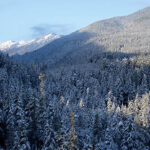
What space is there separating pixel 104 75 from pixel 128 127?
7020 cm

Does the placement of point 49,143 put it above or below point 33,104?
below

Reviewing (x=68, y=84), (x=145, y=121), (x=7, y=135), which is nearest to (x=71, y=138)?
(x=7, y=135)

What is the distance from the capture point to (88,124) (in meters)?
43.7

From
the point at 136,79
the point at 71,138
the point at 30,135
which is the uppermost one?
the point at 71,138

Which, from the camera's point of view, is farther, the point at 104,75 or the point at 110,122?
the point at 104,75

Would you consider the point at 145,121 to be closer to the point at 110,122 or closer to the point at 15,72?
the point at 110,122

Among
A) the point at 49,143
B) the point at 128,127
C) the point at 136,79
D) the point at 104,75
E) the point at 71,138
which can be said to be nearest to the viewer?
the point at 71,138

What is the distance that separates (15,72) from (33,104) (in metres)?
68.9

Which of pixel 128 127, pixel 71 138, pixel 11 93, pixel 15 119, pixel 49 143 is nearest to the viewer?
pixel 71 138

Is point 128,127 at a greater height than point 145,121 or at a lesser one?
greater

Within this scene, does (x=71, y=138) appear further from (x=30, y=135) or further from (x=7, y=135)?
(x=7, y=135)

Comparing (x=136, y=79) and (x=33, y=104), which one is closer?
(x=33, y=104)

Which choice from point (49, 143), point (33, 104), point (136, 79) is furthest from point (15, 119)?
point (136, 79)

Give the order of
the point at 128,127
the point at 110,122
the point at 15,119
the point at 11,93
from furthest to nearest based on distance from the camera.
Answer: the point at 110,122, the point at 128,127, the point at 11,93, the point at 15,119
